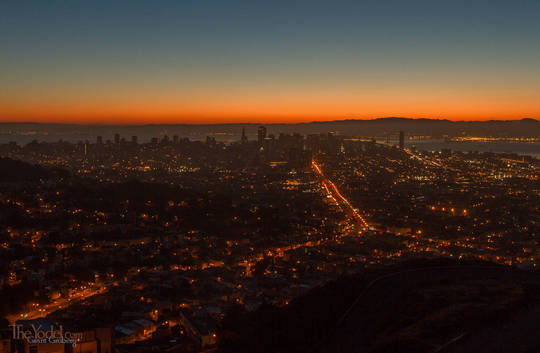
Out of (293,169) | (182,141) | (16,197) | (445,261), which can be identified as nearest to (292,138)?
(182,141)

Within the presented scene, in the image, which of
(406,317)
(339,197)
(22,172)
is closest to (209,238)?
(406,317)

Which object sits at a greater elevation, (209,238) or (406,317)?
(406,317)

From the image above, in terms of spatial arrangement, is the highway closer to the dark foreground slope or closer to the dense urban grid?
the dense urban grid

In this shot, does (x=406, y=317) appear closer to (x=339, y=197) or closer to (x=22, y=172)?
(x=339, y=197)

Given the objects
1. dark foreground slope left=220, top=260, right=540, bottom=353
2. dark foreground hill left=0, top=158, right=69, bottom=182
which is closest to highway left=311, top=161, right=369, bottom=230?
dark foreground slope left=220, top=260, right=540, bottom=353

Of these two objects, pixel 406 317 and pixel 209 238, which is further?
pixel 209 238

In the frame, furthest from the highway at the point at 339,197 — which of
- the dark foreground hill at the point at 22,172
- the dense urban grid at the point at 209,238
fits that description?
the dark foreground hill at the point at 22,172

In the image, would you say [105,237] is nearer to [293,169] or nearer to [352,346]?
[352,346]

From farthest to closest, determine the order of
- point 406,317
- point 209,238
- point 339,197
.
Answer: point 339,197 < point 209,238 < point 406,317
